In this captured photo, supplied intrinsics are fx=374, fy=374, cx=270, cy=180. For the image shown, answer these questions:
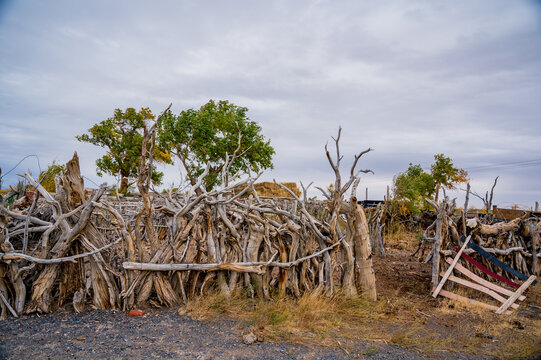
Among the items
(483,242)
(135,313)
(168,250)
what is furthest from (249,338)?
(483,242)

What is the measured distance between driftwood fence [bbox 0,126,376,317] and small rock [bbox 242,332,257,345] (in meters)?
1.22

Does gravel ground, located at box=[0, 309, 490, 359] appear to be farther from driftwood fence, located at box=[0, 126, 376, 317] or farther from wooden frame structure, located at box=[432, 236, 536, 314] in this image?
wooden frame structure, located at box=[432, 236, 536, 314]

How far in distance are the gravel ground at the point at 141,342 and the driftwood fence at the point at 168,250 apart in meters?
0.42

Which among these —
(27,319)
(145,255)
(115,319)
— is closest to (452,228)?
(145,255)

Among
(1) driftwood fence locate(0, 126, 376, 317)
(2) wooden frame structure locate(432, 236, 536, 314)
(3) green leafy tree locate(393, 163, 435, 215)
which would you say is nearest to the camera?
(1) driftwood fence locate(0, 126, 376, 317)

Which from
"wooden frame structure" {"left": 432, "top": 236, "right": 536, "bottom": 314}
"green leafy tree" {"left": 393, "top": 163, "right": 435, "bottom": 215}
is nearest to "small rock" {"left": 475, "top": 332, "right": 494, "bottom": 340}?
"wooden frame structure" {"left": 432, "top": 236, "right": 536, "bottom": 314}

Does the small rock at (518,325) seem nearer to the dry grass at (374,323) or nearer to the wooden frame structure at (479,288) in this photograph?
the dry grass at (374,323)

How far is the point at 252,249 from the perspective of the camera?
219 inches

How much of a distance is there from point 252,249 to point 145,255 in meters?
1.51

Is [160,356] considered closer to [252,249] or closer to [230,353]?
[230,353]

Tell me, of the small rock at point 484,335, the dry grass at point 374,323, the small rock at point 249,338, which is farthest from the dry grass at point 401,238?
the small rock at point 249,338

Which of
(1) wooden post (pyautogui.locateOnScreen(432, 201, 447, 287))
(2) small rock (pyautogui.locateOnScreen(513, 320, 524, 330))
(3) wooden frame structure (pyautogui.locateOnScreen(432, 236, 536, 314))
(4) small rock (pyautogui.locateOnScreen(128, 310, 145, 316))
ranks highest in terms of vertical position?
(1) wooden post (pyautogui.locateOnScreen(432, 201, 447, 287))

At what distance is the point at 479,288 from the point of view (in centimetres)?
620

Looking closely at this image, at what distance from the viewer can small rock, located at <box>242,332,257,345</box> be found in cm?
396
